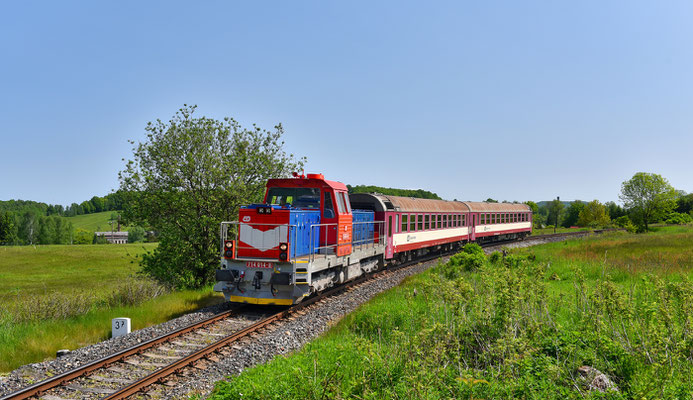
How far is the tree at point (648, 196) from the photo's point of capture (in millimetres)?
55438

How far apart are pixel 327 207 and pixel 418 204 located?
9.49m

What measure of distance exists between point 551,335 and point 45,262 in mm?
60724

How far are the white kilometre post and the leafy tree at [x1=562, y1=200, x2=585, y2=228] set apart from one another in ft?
305

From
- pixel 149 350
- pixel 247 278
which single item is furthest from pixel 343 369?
pixel 247 278

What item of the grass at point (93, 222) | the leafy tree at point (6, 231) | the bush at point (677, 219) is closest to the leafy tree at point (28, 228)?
the leafy tree at point (6, 231)

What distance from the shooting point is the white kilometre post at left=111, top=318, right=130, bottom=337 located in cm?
964

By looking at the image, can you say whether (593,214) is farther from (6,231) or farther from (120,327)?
(6,231)

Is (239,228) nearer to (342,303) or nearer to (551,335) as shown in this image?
(342,303)

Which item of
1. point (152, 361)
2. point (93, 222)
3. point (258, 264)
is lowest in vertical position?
point (152, 361)

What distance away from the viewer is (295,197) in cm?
1288

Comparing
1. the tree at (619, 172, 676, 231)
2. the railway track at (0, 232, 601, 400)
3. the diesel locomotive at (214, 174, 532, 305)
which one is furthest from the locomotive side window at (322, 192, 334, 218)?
the tree at (619, 172, 676, 231)

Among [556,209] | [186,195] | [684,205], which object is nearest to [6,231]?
[186,195]

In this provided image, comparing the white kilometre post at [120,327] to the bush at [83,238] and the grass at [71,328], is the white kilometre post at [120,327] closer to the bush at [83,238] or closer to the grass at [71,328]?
the grass at [71,328]

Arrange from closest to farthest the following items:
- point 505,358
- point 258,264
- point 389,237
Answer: point 505,358, point 258,264, point 389,237
